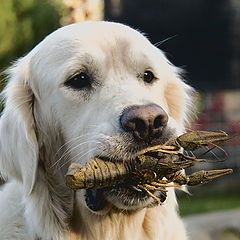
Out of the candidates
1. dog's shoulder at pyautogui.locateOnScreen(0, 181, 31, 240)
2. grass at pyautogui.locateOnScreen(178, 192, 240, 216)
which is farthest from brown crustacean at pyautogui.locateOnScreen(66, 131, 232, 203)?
grass at pyautogui.locateOnScreen(178, 192, 240, 216)

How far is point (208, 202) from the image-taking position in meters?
10.2

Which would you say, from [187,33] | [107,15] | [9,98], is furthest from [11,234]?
[187,33]

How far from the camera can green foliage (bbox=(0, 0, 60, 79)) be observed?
8273 mm

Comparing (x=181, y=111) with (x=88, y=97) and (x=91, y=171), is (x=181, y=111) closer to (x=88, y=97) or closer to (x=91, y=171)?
Result: (x=88, y=97)

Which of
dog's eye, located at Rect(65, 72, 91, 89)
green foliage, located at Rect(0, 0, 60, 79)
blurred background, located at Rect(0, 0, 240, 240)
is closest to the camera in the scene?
dog's eye, located at Rect(65, 72, 91, 89)

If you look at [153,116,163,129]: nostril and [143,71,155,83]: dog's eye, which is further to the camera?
[143,71,155,83]: dog's eye

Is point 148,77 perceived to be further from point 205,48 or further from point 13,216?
point 205,48

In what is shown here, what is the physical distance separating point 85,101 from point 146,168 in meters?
0.52

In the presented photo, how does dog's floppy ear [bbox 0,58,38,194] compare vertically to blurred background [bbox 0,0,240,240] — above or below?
above

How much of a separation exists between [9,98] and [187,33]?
12023 mm

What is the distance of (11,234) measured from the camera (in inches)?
133

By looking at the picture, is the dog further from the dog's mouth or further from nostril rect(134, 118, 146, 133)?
nostril rect(134, 118, 146, 133)

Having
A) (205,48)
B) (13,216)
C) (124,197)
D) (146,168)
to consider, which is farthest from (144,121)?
(205,48)

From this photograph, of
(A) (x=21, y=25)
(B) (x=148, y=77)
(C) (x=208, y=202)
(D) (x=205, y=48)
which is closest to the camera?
(B) (x=148, y=77)
